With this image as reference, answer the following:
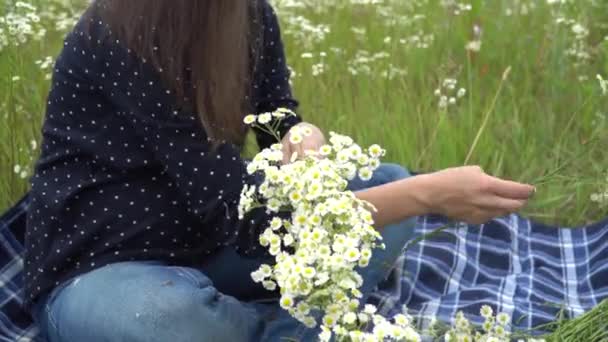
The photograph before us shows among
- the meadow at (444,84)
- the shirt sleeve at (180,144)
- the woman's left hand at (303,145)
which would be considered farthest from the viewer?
the meadow at (444,84)

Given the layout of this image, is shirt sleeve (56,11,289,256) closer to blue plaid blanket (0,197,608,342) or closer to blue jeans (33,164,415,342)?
blue jeans (33,164,415,342)

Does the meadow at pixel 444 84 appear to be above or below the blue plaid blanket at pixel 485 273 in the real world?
above

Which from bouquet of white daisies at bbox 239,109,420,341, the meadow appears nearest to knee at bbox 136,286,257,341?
bouquet of white daisies at bbox 239,109,420,341

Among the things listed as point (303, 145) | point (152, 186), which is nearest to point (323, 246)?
point (152, 186)

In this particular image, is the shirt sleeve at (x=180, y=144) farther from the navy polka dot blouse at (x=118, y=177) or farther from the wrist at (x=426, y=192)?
the wrist at (x=426, y=192)

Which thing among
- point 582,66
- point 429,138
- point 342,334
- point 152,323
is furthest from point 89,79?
point 582,66

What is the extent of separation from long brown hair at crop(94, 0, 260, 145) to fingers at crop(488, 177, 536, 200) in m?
0.43

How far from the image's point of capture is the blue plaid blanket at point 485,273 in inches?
79.7

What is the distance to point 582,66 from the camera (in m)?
2.88

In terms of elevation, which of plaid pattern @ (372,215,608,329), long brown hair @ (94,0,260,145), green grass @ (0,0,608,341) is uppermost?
long brown hair @ (94,0,260,145)

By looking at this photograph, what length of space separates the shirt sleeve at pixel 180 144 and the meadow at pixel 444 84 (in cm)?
70

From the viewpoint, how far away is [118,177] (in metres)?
1.71

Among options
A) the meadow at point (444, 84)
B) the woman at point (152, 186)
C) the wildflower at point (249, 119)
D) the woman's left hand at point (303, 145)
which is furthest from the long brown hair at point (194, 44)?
the meadow at point (444, 84)

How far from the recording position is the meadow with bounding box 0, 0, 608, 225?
252 cm
